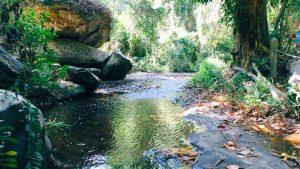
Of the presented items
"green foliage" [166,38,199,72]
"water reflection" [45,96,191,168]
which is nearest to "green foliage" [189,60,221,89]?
"water reflection" [45,96,191,168]

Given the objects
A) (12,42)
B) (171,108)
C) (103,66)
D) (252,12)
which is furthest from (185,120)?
(103,66)

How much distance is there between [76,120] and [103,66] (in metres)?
8.02

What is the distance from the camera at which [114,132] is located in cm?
573

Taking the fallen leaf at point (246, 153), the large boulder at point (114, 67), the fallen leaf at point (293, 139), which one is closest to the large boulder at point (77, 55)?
the large boulder at point (114, 67)

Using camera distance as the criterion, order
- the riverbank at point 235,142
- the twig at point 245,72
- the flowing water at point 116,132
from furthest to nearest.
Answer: the twig at point 245,72 < the flowing water at point 116,132 < the riverbank at point 235,142

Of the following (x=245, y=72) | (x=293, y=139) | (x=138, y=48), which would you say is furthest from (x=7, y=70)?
(x=138, y=48)

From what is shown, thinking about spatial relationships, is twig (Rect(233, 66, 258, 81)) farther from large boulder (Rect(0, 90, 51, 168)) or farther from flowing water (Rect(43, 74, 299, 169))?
large boulder (Rect(0, 90, 51, 168))

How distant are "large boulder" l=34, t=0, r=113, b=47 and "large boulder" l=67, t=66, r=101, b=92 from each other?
11.6 ft

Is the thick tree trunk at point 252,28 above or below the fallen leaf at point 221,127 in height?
above

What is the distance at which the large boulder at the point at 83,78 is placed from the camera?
9.70 meters

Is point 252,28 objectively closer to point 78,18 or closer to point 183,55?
point 78,18

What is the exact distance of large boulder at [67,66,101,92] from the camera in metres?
9.70

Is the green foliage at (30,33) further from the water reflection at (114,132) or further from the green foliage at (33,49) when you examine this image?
the water reflection at (114,132)

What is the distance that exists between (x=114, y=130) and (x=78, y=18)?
8968mm
